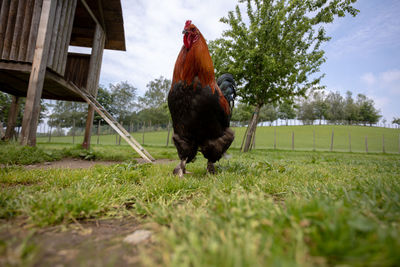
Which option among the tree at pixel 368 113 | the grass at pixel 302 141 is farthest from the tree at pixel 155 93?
the tree at pixel 368 113

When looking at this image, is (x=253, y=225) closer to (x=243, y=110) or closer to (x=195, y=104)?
(x=195, y=104)

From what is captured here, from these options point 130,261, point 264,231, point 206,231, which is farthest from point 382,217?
point 130,261

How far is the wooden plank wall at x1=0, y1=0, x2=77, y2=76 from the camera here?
5031 millimetres

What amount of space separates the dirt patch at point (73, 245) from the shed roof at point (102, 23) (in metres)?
8.79

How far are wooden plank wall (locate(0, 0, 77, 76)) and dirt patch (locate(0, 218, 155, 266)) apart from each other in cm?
591

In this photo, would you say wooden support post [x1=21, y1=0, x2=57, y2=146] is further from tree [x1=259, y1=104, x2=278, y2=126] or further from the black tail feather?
tree [x1=259, y1=104, x2=278, y2=126]

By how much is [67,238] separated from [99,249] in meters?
0.28

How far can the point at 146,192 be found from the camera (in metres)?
1.84

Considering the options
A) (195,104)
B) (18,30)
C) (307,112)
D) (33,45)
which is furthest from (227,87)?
(307,112)

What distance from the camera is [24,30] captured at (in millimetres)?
5137

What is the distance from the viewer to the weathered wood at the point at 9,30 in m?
5.02

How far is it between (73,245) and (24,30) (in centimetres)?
701

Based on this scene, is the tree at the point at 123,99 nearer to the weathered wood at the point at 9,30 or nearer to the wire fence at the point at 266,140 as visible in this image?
the wire fence at the point at 266,140

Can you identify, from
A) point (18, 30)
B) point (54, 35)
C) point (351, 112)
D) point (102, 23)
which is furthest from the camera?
point (351, 112)
